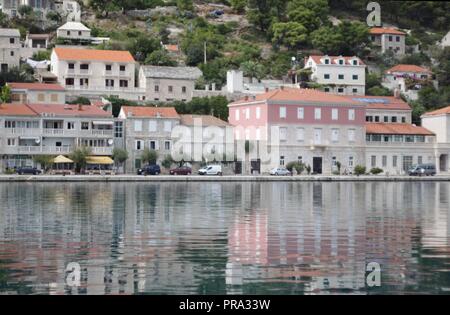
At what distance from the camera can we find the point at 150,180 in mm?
72750

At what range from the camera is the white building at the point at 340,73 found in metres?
107

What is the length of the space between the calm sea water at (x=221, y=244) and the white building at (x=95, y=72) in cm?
4445

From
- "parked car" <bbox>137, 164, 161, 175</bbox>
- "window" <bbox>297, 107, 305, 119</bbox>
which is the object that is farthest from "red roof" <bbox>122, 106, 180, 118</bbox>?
"window" <bbox>297, 107, 305, 119</bbox>

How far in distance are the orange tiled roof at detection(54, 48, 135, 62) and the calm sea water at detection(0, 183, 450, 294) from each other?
47180 millimetres

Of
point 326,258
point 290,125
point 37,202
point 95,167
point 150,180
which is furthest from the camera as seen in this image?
point 290,125

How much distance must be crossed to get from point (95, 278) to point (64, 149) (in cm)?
5710

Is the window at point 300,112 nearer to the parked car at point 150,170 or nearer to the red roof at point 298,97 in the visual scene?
the red roof at point 298,97

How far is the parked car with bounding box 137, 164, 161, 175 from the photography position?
78438 mm

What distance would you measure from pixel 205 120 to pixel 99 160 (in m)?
10.6

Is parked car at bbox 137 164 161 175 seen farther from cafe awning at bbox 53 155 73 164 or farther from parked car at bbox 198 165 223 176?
cafe awning at bbox 53 155 73 164

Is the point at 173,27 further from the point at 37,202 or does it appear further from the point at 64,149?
the point at 37,202
